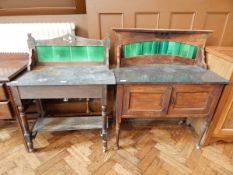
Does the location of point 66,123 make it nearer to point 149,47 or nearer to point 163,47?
point 149,47

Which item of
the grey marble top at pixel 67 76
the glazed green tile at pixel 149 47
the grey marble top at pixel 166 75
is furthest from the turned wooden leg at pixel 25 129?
the glazed green tile at pixel 149 47

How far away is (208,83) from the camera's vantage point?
1.21 metres

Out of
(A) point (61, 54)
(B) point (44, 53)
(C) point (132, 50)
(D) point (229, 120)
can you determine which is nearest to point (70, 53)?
(A) point (61, 54)

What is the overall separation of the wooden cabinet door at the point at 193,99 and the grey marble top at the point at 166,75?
0.18 ft

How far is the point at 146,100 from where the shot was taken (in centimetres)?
128

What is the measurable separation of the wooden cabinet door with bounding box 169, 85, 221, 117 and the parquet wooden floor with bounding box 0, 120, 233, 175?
460 mm

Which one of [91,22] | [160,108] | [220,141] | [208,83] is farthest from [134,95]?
[220,141]

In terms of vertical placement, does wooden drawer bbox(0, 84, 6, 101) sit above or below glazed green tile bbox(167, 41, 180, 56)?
below

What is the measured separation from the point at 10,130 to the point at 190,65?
204cm

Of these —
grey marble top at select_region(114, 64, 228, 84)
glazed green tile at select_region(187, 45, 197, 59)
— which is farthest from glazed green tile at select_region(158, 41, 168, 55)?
glazed green tile at select_region(187, 45, 197, 59)

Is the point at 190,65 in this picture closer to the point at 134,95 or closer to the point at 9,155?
the point at 134,95

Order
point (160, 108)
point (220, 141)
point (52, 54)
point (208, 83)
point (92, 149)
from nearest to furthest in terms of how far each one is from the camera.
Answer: point (208, 83)
point (160, 108)
point (52, 54)
point (92, 149)
point (220, 141)

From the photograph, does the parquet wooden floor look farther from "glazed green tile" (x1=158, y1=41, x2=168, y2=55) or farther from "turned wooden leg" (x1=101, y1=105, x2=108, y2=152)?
"glazed green tile" (x1=158, y1=41, x2=168, y2=55)

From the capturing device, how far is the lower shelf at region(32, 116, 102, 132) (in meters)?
1.51
